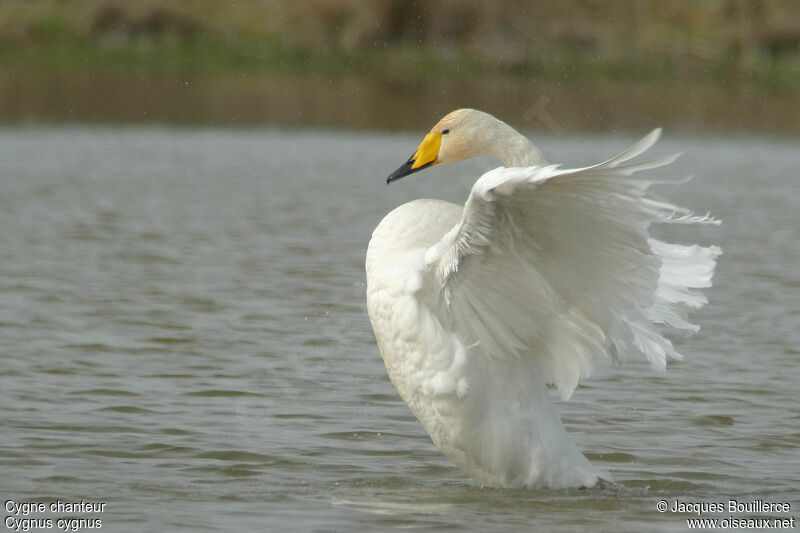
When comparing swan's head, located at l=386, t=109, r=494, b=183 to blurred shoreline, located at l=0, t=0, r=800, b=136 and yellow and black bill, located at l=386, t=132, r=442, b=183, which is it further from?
blurred shoreline, located at l=0, t=0, r=800, b=136

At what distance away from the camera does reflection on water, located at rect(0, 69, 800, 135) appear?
2355 cm

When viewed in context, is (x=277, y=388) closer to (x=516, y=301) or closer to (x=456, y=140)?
(x=456, y=140)

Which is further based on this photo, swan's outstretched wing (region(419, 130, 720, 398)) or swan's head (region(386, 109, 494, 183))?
swan's head (region(386, 109, 494, 183))

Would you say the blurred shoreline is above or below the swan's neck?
below

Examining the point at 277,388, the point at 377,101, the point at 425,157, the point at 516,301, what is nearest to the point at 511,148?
the point at 425,157

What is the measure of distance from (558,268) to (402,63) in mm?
26570

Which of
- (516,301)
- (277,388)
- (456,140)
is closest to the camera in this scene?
(516,301)

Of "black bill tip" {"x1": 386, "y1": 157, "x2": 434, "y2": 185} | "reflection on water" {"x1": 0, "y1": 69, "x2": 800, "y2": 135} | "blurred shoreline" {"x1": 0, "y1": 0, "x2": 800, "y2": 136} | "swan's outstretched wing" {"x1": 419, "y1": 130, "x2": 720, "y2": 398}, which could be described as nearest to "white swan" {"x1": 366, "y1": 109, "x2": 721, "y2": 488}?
"swan's outstretched wing" {"x1": 419, "y1": 130, "x2": 720, "y2": 398}

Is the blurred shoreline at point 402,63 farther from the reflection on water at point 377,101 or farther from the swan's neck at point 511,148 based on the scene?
the swan's neck at point 511,148

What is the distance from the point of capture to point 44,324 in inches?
347

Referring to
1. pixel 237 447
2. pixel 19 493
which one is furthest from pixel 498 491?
pixel 19 493

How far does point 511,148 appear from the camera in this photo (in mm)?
5891

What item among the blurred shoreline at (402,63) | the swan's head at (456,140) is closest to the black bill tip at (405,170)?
the swan's head at (456,140)

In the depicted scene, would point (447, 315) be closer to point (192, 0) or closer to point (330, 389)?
point (330, 389)
